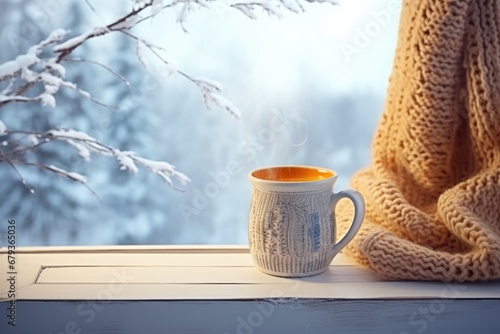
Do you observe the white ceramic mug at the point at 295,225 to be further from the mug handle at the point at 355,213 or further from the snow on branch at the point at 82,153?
the snow on branch at the point at 82,153

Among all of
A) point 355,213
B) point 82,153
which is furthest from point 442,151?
point 82,153

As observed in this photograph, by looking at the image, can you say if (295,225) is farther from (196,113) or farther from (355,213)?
(196,113)

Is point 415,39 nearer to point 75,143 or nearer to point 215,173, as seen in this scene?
point 215,173

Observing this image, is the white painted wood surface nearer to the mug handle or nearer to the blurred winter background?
the mug handle

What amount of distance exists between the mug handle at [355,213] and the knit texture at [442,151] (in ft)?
0.07

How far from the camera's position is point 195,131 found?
3.25 feet

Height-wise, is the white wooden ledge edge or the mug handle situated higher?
the mug handle

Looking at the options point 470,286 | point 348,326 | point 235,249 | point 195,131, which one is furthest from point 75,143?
point 470,286

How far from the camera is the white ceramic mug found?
831mm

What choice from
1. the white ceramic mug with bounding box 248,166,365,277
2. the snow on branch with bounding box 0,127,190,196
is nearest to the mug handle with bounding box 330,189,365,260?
the white ceramic mug with bounding box 248,166,365,277

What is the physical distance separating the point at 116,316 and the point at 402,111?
0.49 m

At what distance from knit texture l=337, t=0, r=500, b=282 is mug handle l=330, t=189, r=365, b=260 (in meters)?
0.02

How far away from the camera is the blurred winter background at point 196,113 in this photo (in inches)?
37.3

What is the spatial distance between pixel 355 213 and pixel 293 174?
12 centimetres
